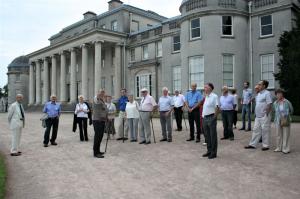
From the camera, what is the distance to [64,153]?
1017 centimetres

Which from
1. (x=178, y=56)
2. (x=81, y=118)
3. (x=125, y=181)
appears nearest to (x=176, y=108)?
(x=81, y=118)

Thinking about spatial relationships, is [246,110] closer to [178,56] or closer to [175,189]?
[175,189]

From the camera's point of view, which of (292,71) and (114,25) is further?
(114,25)

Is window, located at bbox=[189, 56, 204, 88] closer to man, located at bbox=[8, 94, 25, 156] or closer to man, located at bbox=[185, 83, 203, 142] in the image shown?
man, located at bbox=[185, 83, 203, 142]

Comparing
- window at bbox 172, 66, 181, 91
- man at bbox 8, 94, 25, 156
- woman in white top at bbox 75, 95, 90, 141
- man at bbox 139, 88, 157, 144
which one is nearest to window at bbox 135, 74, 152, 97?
window at bbox 172, 66, 181, 91

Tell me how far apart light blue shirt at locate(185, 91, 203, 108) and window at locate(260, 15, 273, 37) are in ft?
53.0

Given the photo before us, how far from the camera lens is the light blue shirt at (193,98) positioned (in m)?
11.3

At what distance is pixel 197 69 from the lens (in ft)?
84.0

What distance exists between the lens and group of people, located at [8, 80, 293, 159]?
9.05 meters

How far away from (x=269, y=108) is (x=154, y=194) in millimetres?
4971

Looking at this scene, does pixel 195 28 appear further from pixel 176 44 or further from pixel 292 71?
pixel 292 71

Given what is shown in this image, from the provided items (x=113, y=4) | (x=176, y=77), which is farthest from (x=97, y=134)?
(x=113, y=4)

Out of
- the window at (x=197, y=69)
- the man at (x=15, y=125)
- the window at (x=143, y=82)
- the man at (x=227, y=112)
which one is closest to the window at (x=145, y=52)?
the window at (x=143, y=82)

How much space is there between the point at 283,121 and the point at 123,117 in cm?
601
